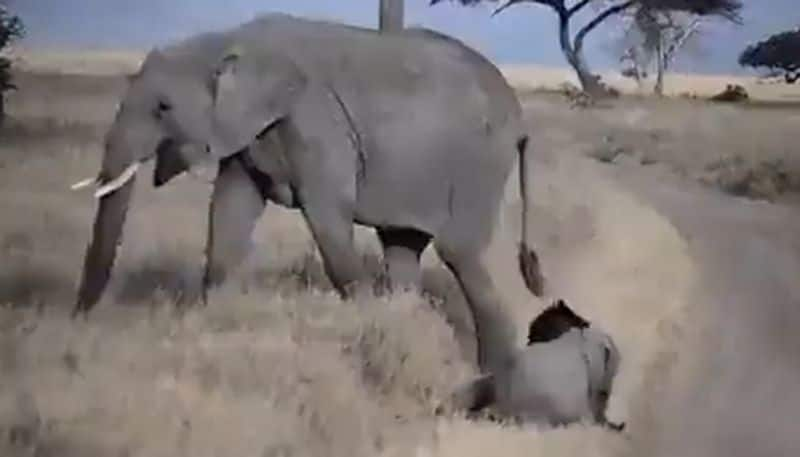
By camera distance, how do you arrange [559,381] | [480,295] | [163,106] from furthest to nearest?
[480,295] < [559,381] < [163,106]

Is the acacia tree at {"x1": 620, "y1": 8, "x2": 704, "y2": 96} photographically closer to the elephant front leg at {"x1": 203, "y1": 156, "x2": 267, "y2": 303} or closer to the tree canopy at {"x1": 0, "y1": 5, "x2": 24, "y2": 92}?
the elephant front leg at {"x1": 203, "y1": 156, "x2": 267, "y2": 303}

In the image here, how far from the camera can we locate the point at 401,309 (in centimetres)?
198

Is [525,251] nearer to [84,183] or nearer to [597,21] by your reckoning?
[597,21]

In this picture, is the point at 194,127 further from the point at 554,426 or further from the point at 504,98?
the point at 554,426

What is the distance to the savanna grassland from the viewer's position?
154cm

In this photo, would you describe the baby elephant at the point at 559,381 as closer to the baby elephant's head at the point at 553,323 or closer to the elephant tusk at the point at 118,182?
the baby elephant's head at the point at 553,323

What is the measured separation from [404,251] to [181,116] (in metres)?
0.36

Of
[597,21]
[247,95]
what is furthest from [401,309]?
[597,21]

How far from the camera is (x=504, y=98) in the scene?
79.6 inches

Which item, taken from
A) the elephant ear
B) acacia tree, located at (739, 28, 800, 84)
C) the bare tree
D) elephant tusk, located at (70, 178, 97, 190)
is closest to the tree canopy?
elephant tusk, located at (70, 178, 97, 190)

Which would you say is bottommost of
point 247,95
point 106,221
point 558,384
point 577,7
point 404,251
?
point 558,384

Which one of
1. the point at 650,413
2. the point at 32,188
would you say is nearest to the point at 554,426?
the point at 650,413

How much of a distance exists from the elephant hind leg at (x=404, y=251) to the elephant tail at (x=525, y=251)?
4.6 inches

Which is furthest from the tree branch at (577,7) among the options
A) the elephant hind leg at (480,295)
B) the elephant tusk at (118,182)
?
the elephant tusk at (118,182)
